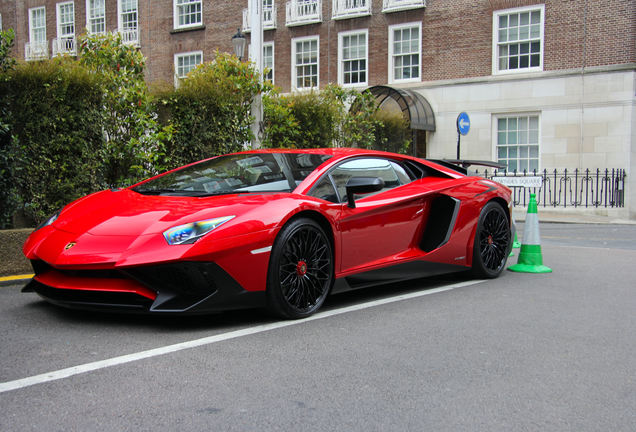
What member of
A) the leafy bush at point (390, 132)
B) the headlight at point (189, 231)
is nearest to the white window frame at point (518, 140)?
the leafy bush at point (390, 132)

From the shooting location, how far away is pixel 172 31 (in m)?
28.3

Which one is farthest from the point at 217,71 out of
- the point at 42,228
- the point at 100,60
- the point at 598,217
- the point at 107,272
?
the point at 598,217

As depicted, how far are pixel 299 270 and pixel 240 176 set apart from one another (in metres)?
0.98

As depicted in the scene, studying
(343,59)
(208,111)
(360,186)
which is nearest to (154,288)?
(360,186)

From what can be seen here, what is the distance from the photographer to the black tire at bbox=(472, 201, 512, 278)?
6625 millimetres

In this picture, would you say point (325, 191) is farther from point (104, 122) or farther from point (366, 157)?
point (104, 122)

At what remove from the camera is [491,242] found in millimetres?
6820

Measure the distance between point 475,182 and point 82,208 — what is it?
3797mm

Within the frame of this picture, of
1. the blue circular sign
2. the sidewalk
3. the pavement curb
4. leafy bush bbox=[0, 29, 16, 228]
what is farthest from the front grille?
the blue circular sign

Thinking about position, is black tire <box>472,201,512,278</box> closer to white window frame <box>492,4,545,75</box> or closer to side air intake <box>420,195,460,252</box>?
side air intake <box>420,195,460,252</box>

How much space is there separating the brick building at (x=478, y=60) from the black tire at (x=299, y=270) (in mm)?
17278

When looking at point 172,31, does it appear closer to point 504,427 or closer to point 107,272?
point 107,272

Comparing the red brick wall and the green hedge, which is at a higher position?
the red brick wall

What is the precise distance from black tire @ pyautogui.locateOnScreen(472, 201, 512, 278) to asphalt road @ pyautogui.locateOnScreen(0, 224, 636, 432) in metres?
1.00
